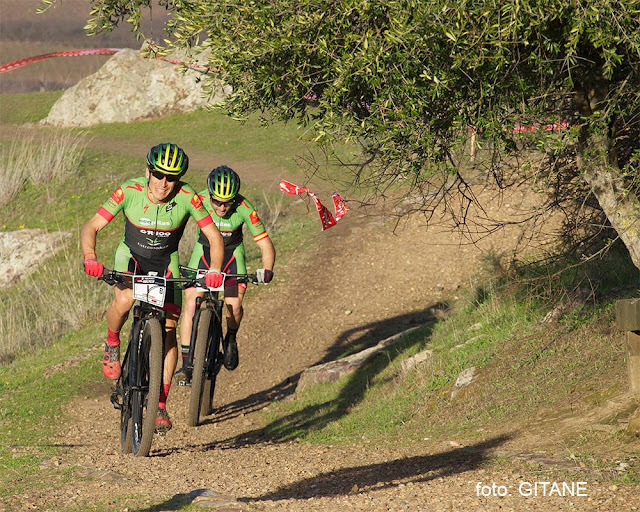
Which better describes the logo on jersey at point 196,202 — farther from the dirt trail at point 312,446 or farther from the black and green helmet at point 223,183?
the dirt trail at point 312,446

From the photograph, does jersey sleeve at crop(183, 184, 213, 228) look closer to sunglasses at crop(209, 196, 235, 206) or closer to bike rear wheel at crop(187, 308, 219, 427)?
bike rear wheel at crop(187, 308, 219, 427)

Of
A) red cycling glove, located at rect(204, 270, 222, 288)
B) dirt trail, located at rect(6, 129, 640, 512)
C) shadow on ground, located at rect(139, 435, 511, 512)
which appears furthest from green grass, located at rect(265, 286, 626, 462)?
red cycling glove, located at rect(204, 270, 222, 288)

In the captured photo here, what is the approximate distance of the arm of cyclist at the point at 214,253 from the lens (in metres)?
8.07

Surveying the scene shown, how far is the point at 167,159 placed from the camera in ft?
25.7

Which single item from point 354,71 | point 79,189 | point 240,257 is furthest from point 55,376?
point 79,189

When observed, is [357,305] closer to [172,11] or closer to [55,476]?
[172,11]

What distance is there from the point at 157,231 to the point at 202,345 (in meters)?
1.31

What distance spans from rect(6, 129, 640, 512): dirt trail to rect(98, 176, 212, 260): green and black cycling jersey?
1940 mm

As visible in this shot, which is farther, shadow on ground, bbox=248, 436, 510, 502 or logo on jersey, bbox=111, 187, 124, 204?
logo on jersey, bbox=111, 187, 124, 204

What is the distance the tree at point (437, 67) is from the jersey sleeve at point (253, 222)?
1782 millimetres

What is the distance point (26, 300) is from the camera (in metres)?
20.2

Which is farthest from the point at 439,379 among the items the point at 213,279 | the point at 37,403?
the point at 37,403

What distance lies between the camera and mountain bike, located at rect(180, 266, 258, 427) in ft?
29.2

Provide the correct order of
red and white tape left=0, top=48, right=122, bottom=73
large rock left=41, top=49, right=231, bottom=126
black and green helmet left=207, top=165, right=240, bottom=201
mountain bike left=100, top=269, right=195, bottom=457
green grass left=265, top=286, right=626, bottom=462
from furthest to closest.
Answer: large rock left=41, top=49, right=231, bottom=126 → red and white tape left=0, top=48, right=122, bottom=73 → black and green helmet left=207, top=165, right=240, bottom=201 → green grass left=265, top=286, right=626, bottom=462 → mountain bike left=100, top=269, right=195, bottom=457
